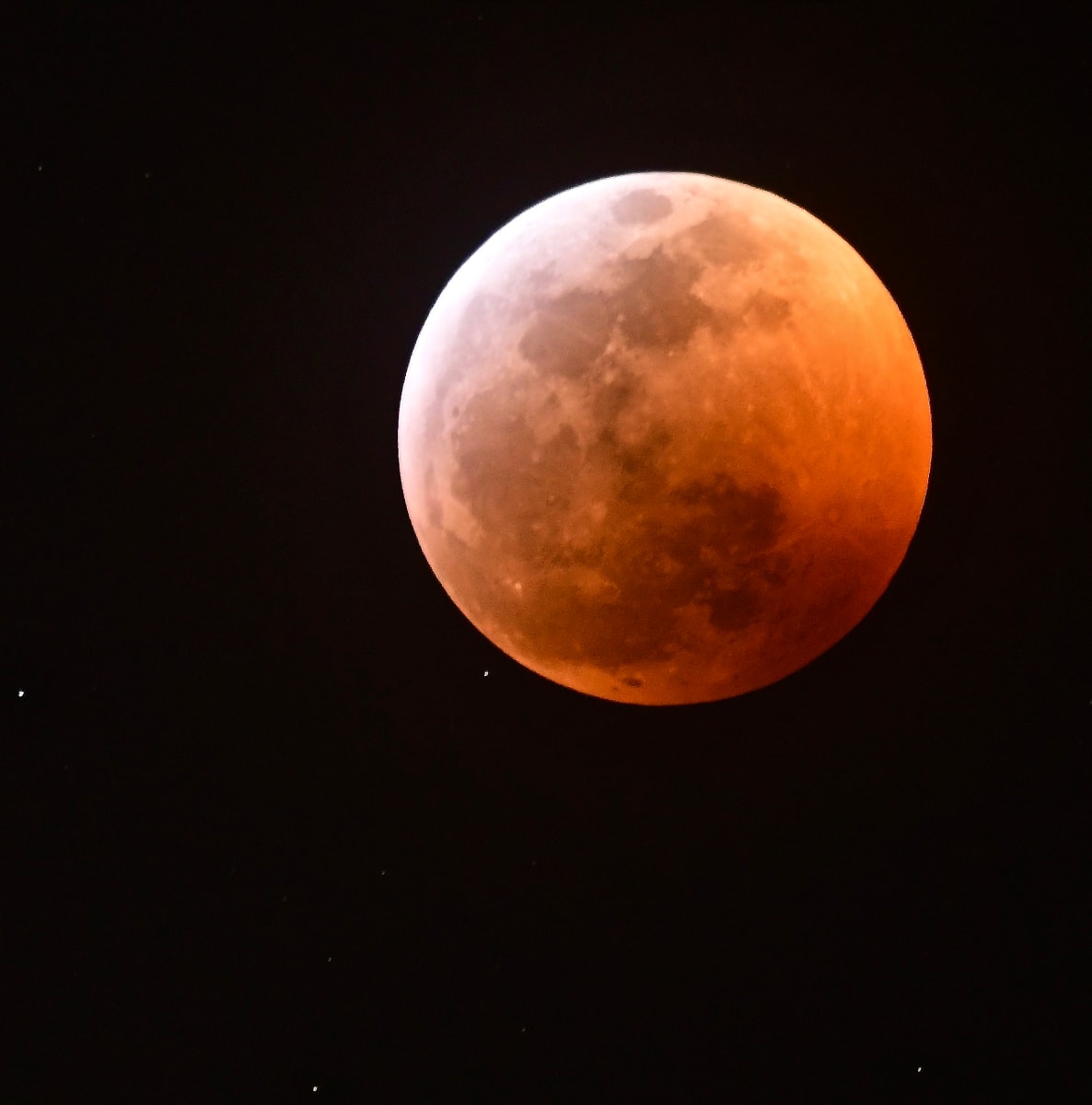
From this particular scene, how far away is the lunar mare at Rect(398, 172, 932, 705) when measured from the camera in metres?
2.63

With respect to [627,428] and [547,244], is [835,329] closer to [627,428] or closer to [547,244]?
[627,428]

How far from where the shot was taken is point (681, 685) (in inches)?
120

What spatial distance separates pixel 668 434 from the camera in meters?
2.62

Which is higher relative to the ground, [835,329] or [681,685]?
[835,329]

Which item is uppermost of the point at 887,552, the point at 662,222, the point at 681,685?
the point at 662,222

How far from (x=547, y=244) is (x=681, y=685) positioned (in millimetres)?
1352

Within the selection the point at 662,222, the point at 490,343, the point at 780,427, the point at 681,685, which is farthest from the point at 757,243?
the point at 681,685

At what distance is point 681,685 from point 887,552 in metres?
0.73

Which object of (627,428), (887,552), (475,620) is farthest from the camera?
(475,620)

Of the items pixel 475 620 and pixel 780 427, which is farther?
pixel 475 620

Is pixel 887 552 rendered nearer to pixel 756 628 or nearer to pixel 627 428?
pixel 756 628

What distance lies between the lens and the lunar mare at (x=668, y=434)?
2.63m

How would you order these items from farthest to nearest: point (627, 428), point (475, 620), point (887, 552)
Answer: point (475, 620) → point (887, 552) → point (627, 428)

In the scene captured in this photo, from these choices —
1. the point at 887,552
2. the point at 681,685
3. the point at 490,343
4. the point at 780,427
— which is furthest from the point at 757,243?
the point at 681,685
